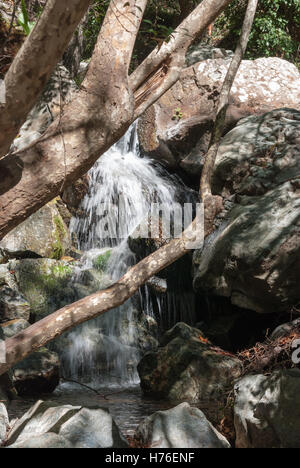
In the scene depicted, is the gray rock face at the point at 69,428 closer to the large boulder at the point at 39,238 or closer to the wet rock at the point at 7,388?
the wet rock at the point at 7,388

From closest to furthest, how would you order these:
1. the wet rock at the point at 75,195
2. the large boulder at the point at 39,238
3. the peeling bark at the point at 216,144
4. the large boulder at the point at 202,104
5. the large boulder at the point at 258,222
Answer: the peeling bark at the point at 216,144
the large boulder at the point at 258,222
the large boulder at the point at 39,238
the wet rock at the point at 75,195
the large boulder at the point at 202,104

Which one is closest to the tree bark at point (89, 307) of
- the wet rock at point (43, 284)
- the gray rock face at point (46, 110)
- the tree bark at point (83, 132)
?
the tree bark at point (83, 132)

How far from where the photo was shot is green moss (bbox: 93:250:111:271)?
9.43m

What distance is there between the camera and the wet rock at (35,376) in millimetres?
6797

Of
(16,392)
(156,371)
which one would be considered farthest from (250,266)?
(16,392)

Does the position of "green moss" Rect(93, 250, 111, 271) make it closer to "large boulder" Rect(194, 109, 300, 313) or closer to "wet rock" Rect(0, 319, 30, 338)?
"large boulder" Rect(194, 109, 300, 313)

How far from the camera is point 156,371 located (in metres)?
6.99

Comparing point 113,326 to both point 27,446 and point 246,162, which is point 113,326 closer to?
point 246,162

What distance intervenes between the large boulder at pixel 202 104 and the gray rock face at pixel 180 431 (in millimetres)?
7446

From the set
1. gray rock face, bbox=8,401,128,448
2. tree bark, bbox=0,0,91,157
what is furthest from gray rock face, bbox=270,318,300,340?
tree bark, bbox=0,0,91,157

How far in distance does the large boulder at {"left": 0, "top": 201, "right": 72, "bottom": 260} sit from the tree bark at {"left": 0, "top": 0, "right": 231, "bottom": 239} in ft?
21.3

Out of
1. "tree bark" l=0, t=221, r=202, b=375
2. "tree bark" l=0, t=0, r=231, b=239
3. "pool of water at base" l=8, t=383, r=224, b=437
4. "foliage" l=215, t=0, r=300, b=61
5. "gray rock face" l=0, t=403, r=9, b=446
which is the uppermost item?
"foliage" l=215, t=0, r=300, b=61

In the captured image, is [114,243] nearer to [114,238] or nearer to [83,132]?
[114,238]

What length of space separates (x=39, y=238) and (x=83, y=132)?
683 cm
